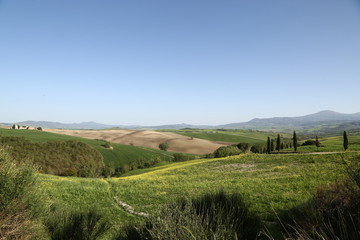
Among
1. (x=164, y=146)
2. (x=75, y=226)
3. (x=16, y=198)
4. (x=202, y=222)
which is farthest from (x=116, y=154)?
(x=202, y=222)

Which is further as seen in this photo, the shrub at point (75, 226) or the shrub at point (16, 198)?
the shrub at point (75, 226)

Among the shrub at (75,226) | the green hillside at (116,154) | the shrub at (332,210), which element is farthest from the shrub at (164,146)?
the shrub at (332,210)

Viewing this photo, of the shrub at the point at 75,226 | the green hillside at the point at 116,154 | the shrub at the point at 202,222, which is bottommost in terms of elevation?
the green hillside at the point at 116,154

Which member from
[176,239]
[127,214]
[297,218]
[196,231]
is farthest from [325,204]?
[127,214]

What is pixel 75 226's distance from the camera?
340 inches

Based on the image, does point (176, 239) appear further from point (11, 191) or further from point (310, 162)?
point (310, 162)

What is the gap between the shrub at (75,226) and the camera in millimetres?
8330

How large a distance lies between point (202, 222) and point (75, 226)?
18.6 feet

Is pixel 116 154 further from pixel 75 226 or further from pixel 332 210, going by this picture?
pixel 332 210

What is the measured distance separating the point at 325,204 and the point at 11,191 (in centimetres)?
1080

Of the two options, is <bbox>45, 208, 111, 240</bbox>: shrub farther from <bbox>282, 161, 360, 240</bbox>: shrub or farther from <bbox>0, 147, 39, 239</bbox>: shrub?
<bbox>282, 161, 360, 240</bbox>: shrub

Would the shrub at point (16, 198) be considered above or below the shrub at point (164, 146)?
above

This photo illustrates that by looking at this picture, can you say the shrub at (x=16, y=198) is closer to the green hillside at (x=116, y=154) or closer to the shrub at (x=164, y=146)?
the green hillside at (x=116, y=154)

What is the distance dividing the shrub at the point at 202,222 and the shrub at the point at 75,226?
7.93 ft
